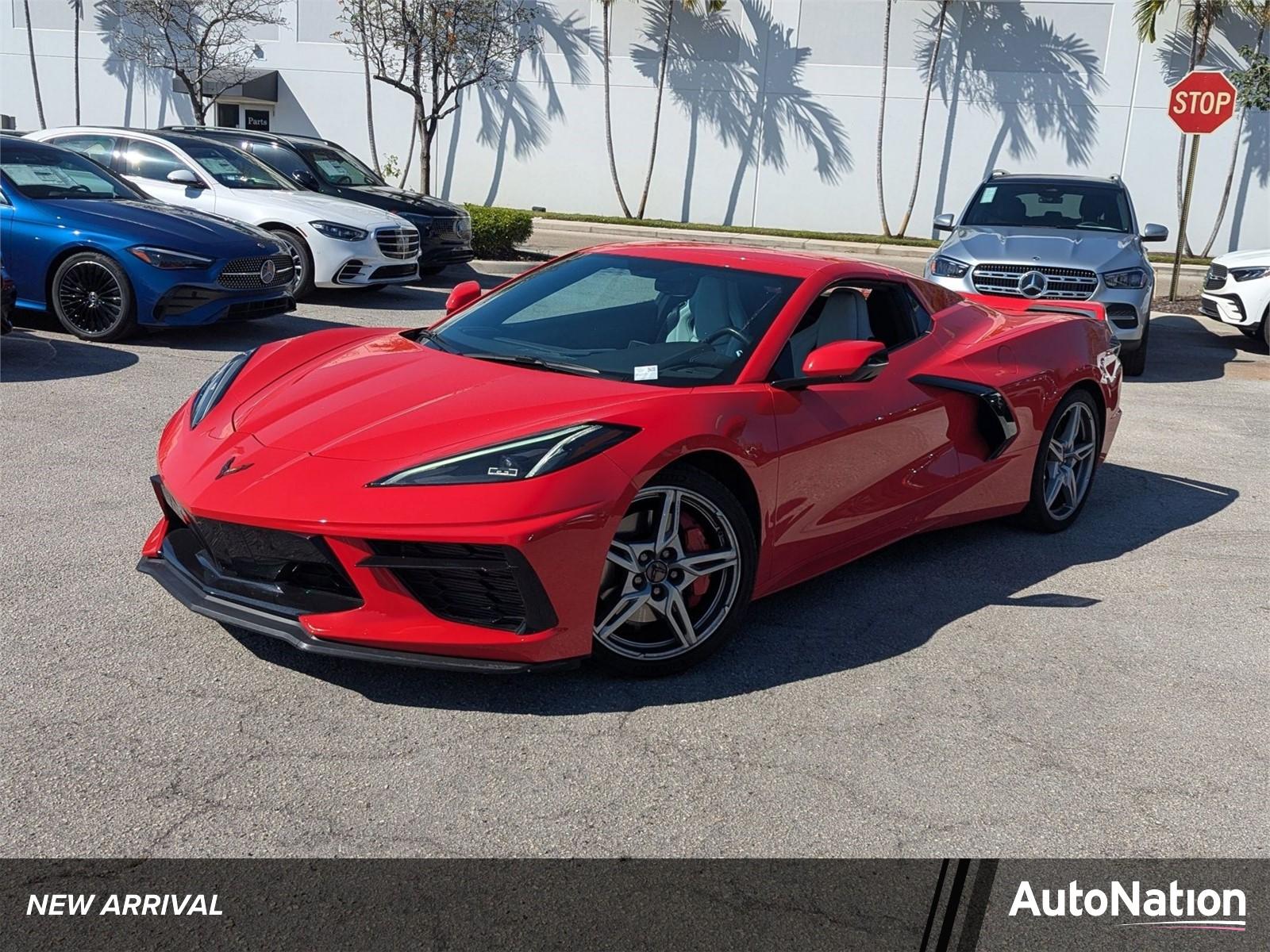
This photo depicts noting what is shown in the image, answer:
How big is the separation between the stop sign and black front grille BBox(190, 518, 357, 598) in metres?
14.6

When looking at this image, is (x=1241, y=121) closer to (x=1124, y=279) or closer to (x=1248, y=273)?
(x=1248, y=273)

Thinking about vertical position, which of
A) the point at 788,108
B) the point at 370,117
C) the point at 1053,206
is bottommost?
the point at 1053,206

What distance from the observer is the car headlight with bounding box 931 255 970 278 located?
10859 millimetres


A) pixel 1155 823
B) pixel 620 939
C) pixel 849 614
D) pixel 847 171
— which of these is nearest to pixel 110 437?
pixel 849 614

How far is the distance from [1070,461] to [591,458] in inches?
128

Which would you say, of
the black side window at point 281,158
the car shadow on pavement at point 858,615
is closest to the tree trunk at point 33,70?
the black side window at point 281,158

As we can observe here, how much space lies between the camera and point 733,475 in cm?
434

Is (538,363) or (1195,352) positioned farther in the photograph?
(1195,352)

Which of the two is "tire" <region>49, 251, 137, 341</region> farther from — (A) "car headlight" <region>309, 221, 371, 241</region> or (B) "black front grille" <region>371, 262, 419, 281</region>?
(B) "black front grille" <region>371, 262, 419, 281</region>

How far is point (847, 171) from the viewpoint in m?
30.4

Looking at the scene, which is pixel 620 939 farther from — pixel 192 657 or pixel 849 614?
pixel 849 614

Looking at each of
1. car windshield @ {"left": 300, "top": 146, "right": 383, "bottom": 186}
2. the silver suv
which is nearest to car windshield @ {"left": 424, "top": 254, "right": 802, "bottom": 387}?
the silver suv

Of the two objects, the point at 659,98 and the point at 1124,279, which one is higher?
the point at 659,98

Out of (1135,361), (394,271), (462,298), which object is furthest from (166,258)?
(1135,361)
